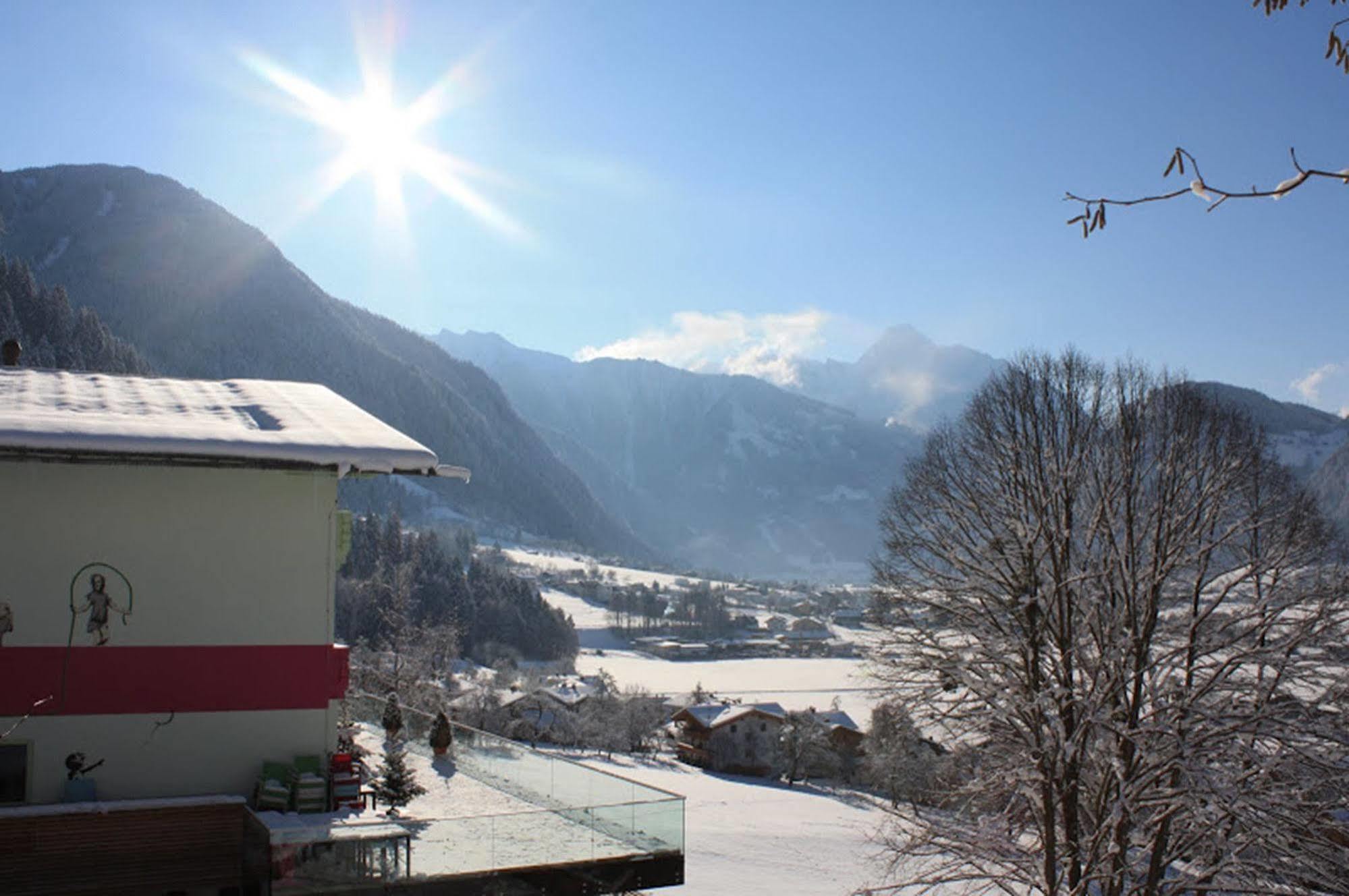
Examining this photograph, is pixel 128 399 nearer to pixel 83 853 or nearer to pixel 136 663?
pixel 136 663

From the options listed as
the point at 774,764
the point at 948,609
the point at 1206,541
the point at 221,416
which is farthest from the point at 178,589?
the point at 774,764

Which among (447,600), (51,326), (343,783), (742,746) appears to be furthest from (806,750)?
(51,326)

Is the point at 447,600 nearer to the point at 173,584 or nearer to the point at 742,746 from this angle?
the point at 742,746

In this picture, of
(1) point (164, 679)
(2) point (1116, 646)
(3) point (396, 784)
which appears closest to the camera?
(1) point (164, 679)

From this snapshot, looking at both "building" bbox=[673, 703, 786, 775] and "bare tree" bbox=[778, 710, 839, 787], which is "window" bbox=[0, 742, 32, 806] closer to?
"bare tree" bbox=[778, 710, 839, 787]

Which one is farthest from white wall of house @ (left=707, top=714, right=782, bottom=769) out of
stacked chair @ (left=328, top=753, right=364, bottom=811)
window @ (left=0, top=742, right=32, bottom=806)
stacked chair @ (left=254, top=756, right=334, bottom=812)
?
window @ (left=0, top=742, right=32, bottom=806)

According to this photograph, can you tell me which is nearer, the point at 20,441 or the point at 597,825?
the point at 20,441

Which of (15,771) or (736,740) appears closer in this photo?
(15,771)
